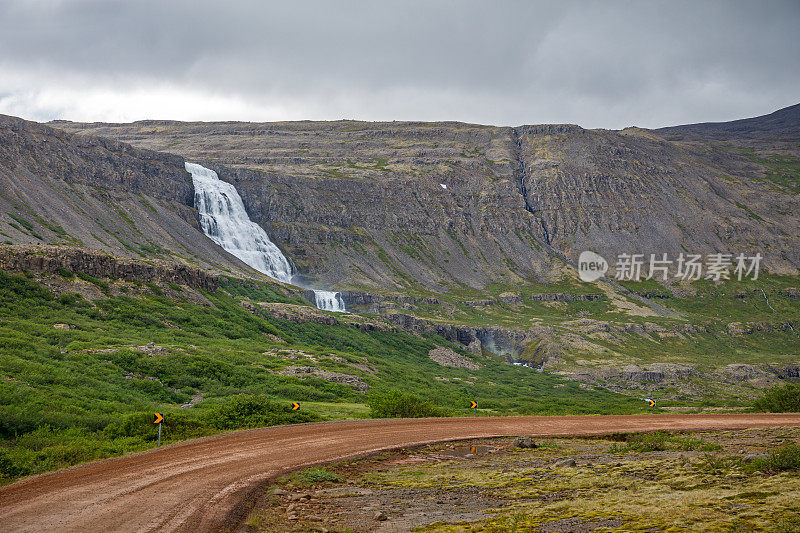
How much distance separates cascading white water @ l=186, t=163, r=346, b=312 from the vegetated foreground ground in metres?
103

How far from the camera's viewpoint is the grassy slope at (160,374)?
20.4 m

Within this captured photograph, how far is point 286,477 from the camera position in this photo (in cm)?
1542

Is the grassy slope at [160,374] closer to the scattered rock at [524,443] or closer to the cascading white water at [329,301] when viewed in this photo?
the scattered rock at [524,443]

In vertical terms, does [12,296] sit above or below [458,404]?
above

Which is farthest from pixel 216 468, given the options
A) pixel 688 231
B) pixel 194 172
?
pixel 688 231

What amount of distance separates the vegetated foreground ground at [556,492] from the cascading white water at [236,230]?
103m

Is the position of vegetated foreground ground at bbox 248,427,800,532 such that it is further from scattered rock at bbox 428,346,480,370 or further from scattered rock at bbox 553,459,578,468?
scattered rock at bbox 428,346,480,370

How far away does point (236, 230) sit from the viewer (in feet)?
448

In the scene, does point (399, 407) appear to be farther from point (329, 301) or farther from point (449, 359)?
point (329, 301)

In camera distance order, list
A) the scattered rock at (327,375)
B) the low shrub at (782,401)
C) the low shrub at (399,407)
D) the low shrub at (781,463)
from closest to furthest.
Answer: the low shrub at (781,463) → the low shrub at (399,407) → the low shrub at (782,401) → the scattered rock at (327,375)

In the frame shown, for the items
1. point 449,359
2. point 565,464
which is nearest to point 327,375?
point 565,464

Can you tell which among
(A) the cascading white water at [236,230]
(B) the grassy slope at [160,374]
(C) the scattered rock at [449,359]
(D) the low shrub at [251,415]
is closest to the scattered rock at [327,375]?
(B) the grassy slope at [160,374]

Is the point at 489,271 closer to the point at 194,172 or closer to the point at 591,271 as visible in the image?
the point at 591,271

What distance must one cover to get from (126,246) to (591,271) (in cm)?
14751
